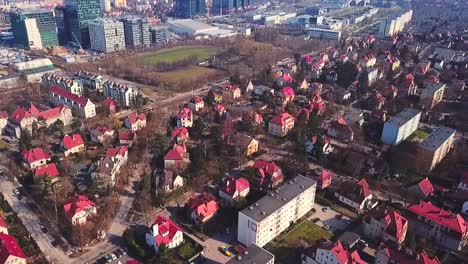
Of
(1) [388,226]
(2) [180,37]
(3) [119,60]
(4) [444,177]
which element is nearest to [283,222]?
(1) [388,226]

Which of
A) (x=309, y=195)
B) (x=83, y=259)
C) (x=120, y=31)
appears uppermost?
(x=120, y=31)

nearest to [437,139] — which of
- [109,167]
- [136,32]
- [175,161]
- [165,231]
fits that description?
→ [175,161]

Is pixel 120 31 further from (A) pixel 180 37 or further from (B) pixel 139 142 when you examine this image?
→ (B) pixel 139 142

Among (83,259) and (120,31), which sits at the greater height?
(120,31)

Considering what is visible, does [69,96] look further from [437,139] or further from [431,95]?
[431,95]

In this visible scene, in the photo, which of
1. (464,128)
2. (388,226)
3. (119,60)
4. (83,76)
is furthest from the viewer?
(119,60)

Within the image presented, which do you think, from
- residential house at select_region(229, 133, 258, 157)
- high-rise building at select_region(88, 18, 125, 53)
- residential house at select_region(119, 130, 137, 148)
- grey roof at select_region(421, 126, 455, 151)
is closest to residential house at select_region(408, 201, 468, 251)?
grey roof at select_region(421, 126, 455, 151)

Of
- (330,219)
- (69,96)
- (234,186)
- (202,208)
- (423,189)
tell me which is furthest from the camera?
(69,96)

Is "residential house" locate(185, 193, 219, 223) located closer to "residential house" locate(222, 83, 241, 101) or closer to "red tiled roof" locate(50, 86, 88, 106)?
"red tiled roof" locate(50, 86, 88, 106)
